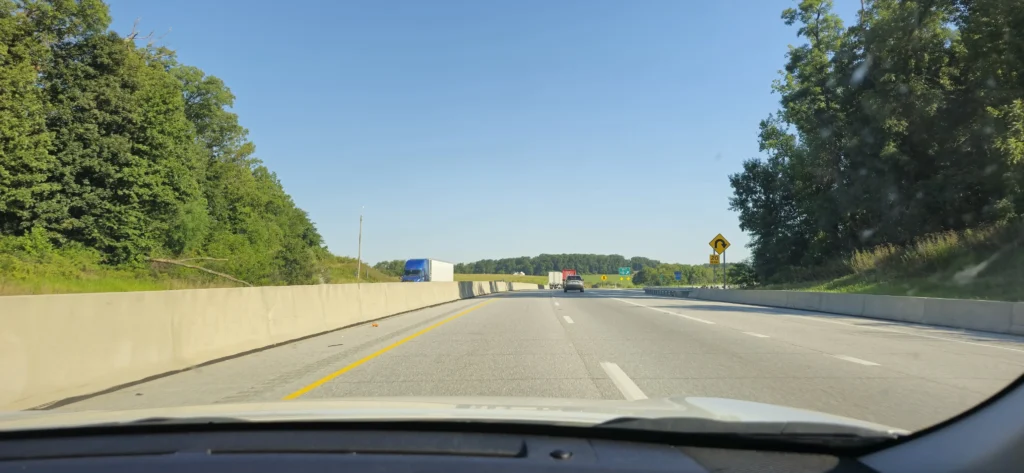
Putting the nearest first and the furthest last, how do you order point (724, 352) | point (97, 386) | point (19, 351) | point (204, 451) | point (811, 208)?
point (204, 451), point (19, 351), point (97, 386), point (724, 352), point (811, 208)

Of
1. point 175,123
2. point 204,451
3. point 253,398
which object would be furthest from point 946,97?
point 175,123

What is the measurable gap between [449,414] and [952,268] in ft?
107

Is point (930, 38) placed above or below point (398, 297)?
above

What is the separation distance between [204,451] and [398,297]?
72.0ft

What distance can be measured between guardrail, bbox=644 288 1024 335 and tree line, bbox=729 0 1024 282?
31.3 ft

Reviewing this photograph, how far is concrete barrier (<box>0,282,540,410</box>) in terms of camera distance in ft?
21.8

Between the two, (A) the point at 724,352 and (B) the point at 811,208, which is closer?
(A) the point at 724,352

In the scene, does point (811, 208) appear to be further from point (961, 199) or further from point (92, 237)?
point (92, 237)

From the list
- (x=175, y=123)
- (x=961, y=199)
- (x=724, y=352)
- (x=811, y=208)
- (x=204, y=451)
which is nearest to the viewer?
(x=204, y=451)

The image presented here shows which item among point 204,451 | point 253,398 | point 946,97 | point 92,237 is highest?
point 946,97

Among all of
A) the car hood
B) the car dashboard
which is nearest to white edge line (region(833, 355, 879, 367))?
the car hood

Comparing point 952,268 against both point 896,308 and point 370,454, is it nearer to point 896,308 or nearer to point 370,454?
point 896,308

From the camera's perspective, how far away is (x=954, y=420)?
296 centimetres

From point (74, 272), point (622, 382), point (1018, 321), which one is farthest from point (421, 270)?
point (622, 382)
